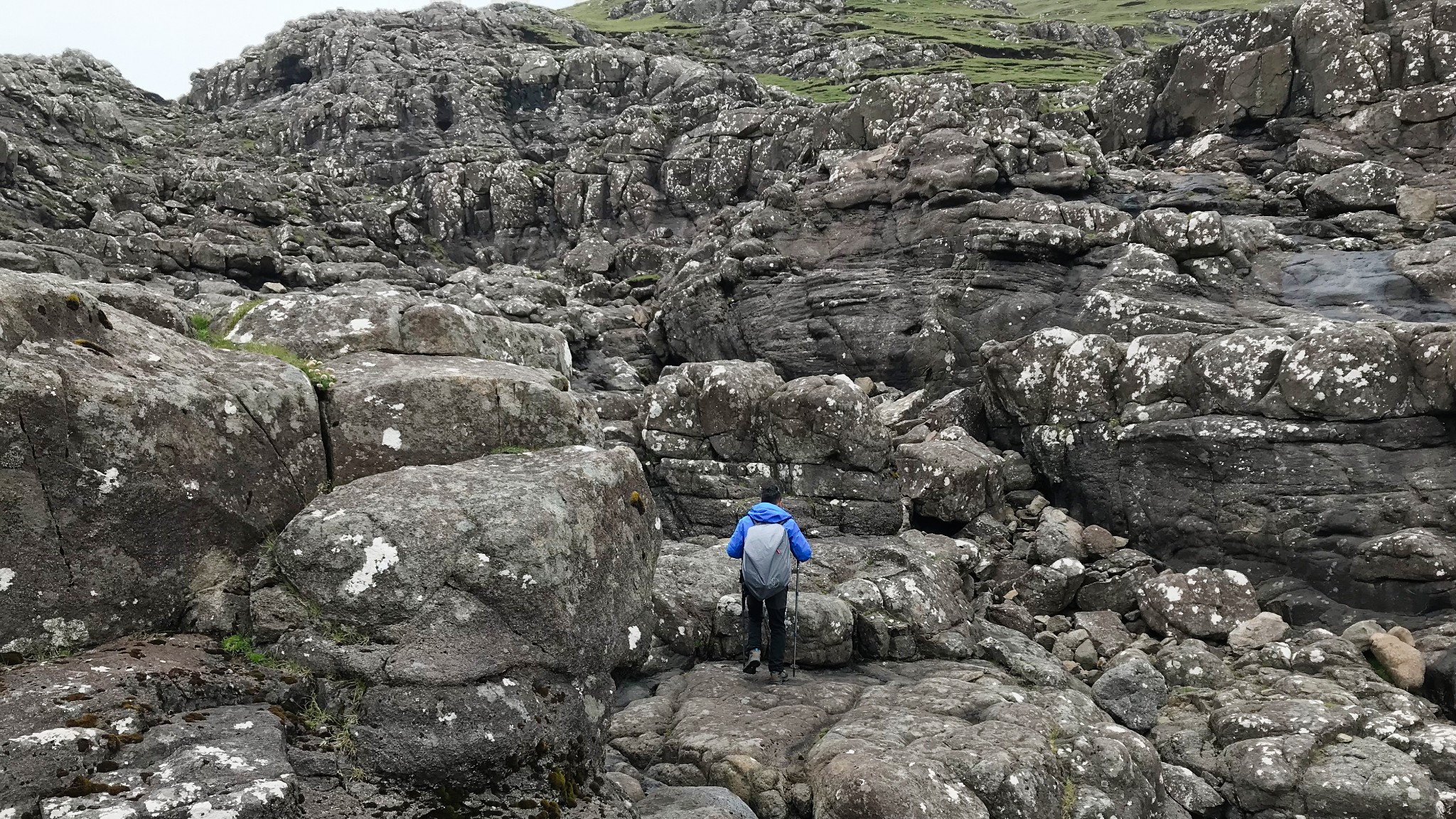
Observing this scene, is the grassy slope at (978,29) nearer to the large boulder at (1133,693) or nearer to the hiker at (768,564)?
the large boulder at (1133,693)

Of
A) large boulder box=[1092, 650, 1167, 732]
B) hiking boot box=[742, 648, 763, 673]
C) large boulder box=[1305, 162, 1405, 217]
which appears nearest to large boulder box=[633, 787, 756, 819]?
hiking boot box=[742, 648, 763, 673]

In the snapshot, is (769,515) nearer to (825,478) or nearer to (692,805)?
(692,805)

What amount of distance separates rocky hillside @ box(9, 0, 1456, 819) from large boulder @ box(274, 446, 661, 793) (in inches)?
1.8

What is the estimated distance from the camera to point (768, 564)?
13656 millimetres

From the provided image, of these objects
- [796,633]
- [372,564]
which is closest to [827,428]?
[796,633]

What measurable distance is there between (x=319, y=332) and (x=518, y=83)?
111 meters

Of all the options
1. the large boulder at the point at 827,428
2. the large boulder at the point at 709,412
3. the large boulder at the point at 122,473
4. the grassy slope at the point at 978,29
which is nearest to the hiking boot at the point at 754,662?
the large boulder at the point at 122,473

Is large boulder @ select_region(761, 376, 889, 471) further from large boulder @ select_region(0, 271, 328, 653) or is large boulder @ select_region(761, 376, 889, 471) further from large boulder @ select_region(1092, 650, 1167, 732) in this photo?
large boulder @ select_region(0, 271, 328, 653)

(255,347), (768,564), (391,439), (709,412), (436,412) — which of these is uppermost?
(255,347)

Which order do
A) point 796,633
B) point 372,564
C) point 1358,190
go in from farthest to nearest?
point 1358,190 < point 796,633 < point 372,564

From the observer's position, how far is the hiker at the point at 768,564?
13.7m

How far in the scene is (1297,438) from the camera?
24.0 metres

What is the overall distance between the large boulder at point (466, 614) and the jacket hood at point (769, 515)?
5231 mm

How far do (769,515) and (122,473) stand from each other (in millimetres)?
9485
